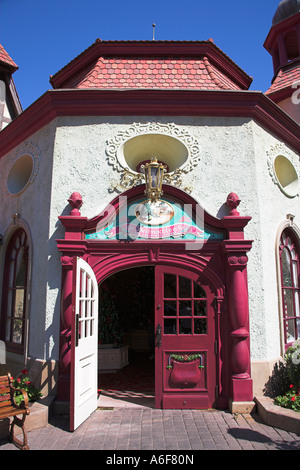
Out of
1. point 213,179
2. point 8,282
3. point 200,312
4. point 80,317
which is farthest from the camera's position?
point 8,282

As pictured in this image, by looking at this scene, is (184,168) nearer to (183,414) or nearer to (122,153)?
(122,153)

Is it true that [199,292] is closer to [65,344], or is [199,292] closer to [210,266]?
[210,266]

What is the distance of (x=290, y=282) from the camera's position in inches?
280

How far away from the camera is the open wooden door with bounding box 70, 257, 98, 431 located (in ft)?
16.3

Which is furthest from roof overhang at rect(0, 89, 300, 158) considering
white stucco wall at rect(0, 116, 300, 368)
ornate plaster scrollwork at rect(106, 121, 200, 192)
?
ornate plaster scrollwork at rect(106, 121, 200, 192)

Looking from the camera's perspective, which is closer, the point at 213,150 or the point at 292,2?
the point at 213,150

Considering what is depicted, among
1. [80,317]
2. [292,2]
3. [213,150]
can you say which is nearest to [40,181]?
[80,317]

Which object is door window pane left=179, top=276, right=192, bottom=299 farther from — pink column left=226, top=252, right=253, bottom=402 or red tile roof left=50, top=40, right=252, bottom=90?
red tile roof left=50, top=40, right=252, bottom=90

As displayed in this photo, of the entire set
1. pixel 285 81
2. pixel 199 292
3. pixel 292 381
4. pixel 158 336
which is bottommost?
pixel 292 381

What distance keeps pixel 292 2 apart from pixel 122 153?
393 inches

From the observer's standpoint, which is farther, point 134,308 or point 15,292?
point 134,308

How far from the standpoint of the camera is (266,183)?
672cm

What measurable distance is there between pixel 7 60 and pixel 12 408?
9.74 metres

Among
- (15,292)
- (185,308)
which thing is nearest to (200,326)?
(185,308)
